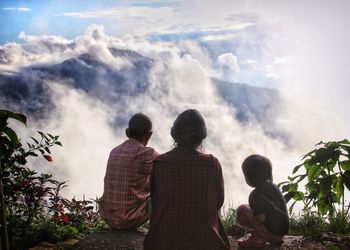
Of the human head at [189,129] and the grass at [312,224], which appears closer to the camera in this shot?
the human head at [189,129]

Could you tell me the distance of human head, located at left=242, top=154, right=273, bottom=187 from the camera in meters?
3.24

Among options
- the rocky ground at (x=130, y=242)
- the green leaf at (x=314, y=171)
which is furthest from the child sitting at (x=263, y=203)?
the green leaf at (x=314, y=171)

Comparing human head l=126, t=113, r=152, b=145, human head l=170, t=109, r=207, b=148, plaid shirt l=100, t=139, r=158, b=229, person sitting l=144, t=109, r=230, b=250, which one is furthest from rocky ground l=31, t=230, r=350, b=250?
human head l=170, t=109, r=207, b=148

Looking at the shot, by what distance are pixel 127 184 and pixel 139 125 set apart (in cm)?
45

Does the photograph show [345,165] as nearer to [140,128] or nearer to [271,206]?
[271,206]

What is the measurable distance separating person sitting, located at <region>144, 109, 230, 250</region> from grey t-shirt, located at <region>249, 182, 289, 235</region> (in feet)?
1.50

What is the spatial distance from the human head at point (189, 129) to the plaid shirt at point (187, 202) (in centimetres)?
6

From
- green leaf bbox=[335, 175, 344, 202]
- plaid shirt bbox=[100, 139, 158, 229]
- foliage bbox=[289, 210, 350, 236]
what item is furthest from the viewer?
foliage bbox=[289, 210, 350, 236]

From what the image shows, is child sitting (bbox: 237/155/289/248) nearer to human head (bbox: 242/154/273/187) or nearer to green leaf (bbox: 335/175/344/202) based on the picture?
human head (bbox: 242/154/273/187)

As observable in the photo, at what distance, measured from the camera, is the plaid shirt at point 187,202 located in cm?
278

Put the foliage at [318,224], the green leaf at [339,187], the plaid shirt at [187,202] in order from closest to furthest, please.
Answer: the plaid shirt at [187,202]
the green leaf at [339,187]
the foliage at [318,224]

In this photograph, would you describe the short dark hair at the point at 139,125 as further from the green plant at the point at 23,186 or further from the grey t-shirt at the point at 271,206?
the grey t-shirt at the point at 271,206

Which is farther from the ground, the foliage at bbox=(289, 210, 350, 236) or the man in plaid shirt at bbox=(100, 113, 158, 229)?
the man in plaid shirt at bbox=(100, 113, 158, 229)

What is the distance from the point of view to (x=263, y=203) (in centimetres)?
321
